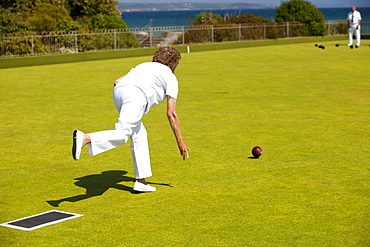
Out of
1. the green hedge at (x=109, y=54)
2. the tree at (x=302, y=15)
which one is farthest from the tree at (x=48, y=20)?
the tree at (x=302, y=15)

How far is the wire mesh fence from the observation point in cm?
2597

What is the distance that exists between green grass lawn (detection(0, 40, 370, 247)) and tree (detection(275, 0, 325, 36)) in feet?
79.1

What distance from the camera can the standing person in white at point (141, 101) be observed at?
20.8 ft

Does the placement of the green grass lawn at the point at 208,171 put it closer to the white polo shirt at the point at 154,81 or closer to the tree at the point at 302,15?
the white polo shirt at the point at 154,81

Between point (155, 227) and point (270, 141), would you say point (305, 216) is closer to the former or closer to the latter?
point (155, 227)

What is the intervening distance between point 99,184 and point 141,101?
142 cm

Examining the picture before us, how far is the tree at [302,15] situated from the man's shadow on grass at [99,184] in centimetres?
3341

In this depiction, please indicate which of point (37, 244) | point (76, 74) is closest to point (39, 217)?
point (37, 244)

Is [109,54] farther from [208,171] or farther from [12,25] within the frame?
[208,171]

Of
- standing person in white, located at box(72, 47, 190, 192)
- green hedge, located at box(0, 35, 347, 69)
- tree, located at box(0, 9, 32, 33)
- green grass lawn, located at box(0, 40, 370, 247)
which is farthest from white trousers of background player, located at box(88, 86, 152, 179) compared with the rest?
tree, located at box(0, 9, 32, 33)

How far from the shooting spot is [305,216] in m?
5.94

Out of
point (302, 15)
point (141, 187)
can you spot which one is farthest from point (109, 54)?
point (141, 187)

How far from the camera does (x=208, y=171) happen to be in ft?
25.8

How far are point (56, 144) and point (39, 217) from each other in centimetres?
381
